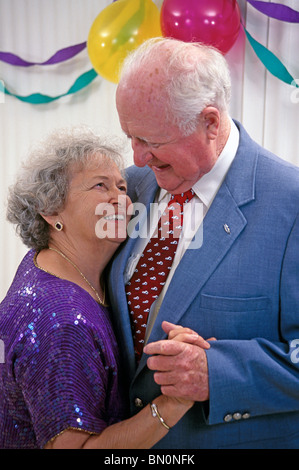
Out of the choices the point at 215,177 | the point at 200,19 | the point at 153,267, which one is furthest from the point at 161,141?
the point at 200,19

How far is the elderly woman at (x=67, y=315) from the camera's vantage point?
1.23 metres

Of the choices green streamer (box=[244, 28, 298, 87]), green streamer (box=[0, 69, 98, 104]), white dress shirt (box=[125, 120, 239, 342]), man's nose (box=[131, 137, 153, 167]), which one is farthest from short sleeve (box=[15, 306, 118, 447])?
green streamer (box=[0, 69, 98, 104])

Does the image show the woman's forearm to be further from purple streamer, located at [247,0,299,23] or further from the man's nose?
purple streamer, located at [247,0,299,23]

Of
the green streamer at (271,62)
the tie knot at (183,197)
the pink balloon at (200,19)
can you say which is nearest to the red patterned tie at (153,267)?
the tie knot at (183,197)

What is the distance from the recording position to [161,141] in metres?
1.37

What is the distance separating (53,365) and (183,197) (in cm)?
60

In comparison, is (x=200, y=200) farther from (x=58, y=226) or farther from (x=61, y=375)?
(x=61, y=375)

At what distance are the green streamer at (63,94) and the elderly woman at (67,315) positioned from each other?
1909 mm

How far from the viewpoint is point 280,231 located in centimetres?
130

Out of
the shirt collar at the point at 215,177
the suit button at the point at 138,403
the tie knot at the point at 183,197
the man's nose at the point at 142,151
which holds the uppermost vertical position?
the man's nose at the point at 142,151

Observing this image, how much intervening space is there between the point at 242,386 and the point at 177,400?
6.3 inches

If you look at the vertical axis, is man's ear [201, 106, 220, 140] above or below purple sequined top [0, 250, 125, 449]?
above

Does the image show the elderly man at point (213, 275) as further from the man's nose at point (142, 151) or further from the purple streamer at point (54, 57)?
the purple streamer at point (54, 57)

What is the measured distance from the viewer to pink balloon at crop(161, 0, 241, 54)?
2514mm
